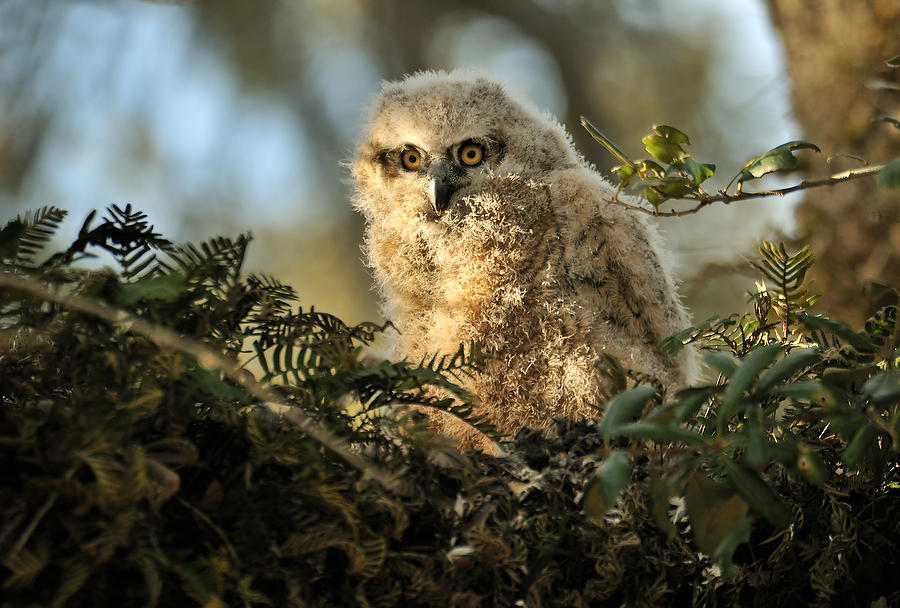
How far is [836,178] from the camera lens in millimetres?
1425

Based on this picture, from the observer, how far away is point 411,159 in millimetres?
2887

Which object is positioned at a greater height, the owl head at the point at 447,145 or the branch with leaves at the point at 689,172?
the owl head at the point at 447,145

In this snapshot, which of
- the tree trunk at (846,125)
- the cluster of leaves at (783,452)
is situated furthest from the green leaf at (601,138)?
the tree trunk at (846,125)

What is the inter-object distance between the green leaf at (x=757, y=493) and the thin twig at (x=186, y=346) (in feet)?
1.67

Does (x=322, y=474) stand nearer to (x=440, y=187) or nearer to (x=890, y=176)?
(x=890, y=176)

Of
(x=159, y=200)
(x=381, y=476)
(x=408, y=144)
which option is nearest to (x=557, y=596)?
(x=381, y=476)

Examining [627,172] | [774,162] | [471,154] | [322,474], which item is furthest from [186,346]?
[471,154]

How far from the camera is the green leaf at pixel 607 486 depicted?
1028mm

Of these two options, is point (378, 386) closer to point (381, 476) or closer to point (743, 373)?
point (381, 476)

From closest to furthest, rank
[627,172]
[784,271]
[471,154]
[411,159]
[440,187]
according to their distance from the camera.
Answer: [627,172] < [784,271] < [440,187] < [471,154] < [411,159]

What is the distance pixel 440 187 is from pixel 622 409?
160cm

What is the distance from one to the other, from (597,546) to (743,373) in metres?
0.38

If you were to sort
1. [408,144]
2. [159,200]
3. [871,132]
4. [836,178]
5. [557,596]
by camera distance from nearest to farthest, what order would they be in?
1. [557,596]
2. [836,178]
3. [408,144]
4. [871,132]
5. [159,200]

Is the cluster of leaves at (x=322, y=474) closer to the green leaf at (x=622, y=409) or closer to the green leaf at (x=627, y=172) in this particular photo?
the green leaf at (x=622, y=409)
